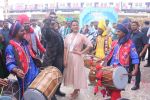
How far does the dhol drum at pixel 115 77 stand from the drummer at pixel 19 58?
1.16m

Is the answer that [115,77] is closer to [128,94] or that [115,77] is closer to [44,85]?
[44,85]

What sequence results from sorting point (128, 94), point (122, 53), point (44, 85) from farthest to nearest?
point (128, 94) < point (122, 53) < point (44, 85)

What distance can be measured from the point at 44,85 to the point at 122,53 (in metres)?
1.62

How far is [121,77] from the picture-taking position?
17.8 feet

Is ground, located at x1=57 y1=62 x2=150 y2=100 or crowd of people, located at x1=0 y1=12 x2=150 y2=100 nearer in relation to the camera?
crowd of people, located at x1=0 y1=12 x2=150 y2=100

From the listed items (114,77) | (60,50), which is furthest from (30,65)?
(60,50)

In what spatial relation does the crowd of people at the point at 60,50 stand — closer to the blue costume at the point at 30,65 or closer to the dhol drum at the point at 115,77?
the blue costume at the point at 30,65

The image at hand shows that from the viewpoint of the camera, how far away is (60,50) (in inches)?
270

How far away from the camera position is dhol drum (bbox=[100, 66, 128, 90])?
5387mm

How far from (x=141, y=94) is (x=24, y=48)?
3.61 meters

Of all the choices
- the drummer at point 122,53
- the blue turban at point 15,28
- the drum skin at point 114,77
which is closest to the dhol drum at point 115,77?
the drum skin at point 114,77

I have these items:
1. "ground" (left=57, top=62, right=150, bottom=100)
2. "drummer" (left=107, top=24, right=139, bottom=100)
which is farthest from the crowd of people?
"ground" (left=57, top=62, right=150, bottom=100)

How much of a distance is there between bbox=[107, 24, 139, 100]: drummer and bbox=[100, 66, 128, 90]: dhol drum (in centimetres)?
17

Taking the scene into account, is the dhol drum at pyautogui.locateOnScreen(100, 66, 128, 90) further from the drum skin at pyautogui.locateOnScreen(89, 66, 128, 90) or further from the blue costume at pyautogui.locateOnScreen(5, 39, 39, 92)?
the blue costume at pyautogui.locateOnScreen(5, 39, 39, 92)
